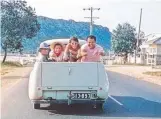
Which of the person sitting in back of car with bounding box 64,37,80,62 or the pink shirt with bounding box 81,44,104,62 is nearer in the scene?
the pink shirt with bounding box 81,44,104,62

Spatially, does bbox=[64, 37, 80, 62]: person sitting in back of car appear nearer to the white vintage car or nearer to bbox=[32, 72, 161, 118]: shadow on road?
the white vintage car

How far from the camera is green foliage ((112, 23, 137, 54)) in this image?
285ft

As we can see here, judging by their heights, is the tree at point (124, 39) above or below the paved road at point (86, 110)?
above

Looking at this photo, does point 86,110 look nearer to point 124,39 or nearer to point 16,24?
point 16,24

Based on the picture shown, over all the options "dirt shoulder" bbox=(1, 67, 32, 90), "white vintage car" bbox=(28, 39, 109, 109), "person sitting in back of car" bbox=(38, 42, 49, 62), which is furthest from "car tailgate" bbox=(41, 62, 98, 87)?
"dirt shoulder" bbox=(1, 67, 32, 90)

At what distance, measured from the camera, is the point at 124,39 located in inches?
3425

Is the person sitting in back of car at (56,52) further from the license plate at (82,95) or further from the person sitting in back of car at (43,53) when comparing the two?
the license plate at (82,95)

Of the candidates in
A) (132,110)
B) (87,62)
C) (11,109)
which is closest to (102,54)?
(87,62)

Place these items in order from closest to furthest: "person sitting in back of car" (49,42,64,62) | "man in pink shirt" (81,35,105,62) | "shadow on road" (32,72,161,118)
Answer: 1. "shadow on road" (32,72,161,118)
2. "man in pink shirt" (81,35,105,62)
3. "person sitting in back of car" (49,42,64,62)

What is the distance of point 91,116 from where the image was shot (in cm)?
1159

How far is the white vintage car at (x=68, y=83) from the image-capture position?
11.9 meters

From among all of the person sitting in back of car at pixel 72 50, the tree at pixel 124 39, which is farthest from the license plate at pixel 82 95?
the tree at pixel 124 39

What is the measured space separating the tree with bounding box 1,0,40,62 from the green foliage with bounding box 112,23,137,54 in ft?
79.5

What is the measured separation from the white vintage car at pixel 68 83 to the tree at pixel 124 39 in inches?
2951
